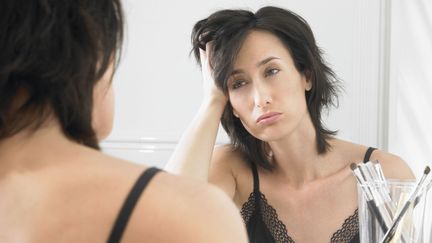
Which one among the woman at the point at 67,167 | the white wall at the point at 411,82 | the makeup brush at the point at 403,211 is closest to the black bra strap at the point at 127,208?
the woman at the point at 67,167

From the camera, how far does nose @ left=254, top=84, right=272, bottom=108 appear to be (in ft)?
4.88

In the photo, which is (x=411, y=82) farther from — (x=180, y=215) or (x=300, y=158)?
(x=180, y=215)

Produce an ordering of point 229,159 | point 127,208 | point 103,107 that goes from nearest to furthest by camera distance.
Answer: point 127,208, point 103,107, point 229,159

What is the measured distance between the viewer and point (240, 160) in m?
1.73

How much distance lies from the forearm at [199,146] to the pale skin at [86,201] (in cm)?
94

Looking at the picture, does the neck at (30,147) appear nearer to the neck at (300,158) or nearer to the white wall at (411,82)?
the neck at (300,158)

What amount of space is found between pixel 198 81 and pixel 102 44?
1.88 meters

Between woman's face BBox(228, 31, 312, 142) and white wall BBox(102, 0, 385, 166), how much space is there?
0.80 metres

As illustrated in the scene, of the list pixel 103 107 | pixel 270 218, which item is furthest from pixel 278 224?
pixel 103 107

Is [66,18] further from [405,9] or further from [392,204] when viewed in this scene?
[405,9]

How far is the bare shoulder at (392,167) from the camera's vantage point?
1592 mm

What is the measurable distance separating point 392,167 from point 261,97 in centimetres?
38

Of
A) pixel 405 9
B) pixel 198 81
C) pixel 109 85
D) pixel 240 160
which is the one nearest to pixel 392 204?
pixel 109 85

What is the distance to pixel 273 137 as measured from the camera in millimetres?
1497
